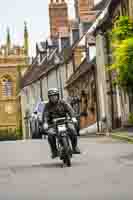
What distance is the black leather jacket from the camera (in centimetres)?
1404

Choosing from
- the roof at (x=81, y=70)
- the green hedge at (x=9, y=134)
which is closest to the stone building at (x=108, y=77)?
the roof at (x=81, y=70)

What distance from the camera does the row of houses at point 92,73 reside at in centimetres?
4162

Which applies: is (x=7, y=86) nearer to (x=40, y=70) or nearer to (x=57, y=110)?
(x=40, y=70)

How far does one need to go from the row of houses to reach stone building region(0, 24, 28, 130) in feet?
75.9

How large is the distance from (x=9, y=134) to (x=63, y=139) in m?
83.1

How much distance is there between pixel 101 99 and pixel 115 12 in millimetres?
8735

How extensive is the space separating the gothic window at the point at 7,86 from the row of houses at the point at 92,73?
23.6 metres

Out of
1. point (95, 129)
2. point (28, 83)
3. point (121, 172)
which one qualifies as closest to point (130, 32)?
point (121, 172)

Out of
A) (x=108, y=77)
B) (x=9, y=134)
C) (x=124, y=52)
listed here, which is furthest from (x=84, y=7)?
(x=124, y=52)

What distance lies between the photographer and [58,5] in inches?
2901

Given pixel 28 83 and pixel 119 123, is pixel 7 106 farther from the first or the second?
pixel 119 123

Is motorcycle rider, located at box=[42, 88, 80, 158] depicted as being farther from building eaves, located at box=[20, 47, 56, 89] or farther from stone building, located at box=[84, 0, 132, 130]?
building eaves, located at box=[20, 47, 56, 89]

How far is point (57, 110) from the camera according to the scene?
46.1 feet

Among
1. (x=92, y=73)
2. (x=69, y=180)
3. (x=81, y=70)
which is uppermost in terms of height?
(x=81, y=70)
